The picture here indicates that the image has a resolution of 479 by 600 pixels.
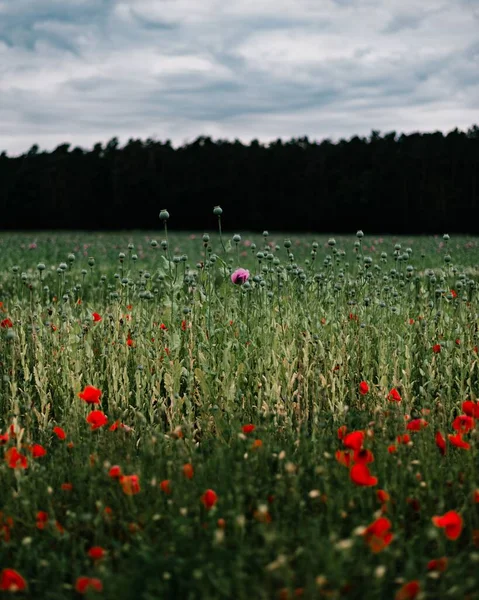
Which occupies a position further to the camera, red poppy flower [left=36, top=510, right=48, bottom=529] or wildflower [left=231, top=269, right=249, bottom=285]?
wildflower [left=231, top=269, right=249, bottom=285]

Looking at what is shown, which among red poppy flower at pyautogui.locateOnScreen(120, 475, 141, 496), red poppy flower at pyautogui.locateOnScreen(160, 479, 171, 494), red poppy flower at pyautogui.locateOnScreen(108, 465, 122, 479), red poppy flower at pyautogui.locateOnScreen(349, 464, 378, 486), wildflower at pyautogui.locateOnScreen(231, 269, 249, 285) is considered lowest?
red poppy flower at pyautogui.locateOnScreen(160, 479, 171, 494)

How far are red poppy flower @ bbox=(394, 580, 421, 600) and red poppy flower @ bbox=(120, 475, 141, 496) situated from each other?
39.8 inches

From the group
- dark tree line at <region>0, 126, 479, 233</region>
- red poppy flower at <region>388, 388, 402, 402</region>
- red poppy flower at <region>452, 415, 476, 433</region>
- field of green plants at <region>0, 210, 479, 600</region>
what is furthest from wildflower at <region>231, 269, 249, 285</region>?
dark tree line at <region>0, 126, 479, 233</region>

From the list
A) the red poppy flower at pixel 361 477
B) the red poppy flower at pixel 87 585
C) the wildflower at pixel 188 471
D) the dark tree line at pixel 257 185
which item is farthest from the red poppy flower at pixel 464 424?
the dark tree line at pixel 257 185

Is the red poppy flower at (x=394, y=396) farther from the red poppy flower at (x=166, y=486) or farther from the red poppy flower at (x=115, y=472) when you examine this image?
the red poppy flower at (x=115, y=472)

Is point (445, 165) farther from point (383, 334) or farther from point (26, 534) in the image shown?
point (26, 534)

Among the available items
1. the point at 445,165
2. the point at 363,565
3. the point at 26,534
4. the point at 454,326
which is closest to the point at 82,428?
the point at 26,534

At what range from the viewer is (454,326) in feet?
17.2

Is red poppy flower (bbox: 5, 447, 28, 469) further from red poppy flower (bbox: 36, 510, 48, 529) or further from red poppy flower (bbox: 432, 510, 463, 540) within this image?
red poppy flower (bbox: 432, 510, 463, 540)

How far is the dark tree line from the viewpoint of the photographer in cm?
3219

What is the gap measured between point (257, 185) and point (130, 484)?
34870mm

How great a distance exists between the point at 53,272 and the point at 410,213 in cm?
2546

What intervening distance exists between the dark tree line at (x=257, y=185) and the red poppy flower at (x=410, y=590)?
104ft

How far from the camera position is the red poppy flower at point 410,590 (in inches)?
72.9
